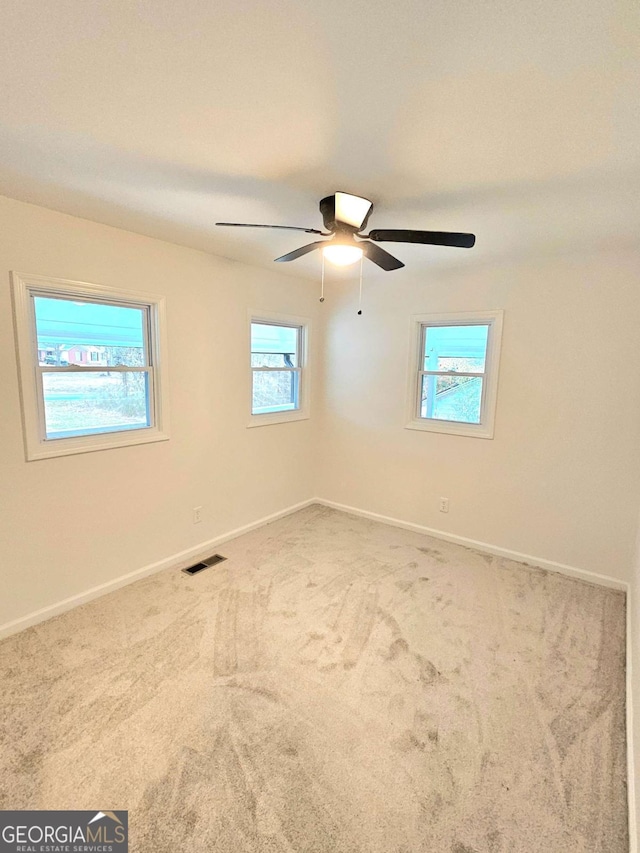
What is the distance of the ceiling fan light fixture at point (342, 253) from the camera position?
2.13m

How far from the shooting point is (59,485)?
256cm

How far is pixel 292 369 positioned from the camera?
168 inches

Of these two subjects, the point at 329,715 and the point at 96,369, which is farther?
the point at 96,369

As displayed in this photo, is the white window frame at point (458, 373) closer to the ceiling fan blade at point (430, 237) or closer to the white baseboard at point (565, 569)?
the white baseboard at point (565, 569)

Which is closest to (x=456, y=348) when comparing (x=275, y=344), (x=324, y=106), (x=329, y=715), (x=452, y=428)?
(x=452, y=428)

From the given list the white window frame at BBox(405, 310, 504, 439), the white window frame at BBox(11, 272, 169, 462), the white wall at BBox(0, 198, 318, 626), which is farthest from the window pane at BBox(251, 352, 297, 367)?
the white window frame at BBox(405, 310, 504, 439)

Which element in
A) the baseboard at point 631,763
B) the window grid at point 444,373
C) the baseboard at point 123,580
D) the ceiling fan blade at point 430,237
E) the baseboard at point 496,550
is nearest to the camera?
the baseboard at point 631,763

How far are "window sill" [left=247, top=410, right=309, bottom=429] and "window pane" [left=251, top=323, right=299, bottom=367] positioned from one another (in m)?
0.51

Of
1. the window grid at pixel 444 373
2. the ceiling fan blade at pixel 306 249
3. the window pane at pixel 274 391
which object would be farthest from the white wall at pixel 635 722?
the window pane at pixel 274 391

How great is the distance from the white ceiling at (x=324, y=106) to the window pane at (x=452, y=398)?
1.59m

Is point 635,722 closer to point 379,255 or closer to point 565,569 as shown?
point 565,569

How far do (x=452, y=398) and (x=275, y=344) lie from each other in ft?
6.04

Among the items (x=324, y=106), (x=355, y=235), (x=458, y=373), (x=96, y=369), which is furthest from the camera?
(x=458, y=373)

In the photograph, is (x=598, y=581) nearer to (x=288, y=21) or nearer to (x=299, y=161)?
(x=299, y=161)
